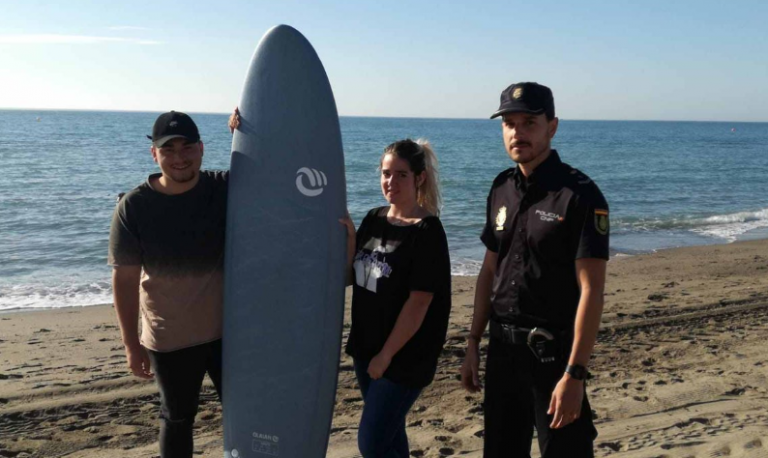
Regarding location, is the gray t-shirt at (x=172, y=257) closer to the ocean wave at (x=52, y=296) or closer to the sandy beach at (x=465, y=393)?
the sandy beach at (x=465, y=393)

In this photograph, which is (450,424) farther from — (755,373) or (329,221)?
(755,373)

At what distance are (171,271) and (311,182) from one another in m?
0.70

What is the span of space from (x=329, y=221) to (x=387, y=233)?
22.4 inches

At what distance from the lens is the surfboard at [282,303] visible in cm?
274

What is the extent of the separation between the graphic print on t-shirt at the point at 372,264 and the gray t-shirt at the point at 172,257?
61 cm

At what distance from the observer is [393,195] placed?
226 cm

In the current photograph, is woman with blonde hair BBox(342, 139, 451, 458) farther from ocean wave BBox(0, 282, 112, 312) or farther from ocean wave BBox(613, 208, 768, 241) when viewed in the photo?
ocean wave BBox(613, 208, 768, 241)

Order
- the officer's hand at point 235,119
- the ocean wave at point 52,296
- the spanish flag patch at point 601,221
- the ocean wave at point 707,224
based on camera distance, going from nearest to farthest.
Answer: the spanish flag patch at point 601,221 → the officer's hand at point 235,119 → the ocean wave at point 52,296 → the ocean wave at point 707,224

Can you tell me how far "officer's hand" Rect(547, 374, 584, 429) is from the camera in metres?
1.90

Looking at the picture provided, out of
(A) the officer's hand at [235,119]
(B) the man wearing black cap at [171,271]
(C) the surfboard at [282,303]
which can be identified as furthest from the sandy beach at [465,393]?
(A) the officer's hand at [235,119]

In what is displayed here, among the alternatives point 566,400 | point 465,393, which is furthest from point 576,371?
point 465,393

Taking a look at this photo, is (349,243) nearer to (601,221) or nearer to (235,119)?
(235,119)

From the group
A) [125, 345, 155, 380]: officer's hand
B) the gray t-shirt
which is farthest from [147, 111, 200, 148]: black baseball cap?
[125, 345, 155, 380]: officer's hand

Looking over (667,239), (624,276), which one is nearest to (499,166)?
(667,239)
